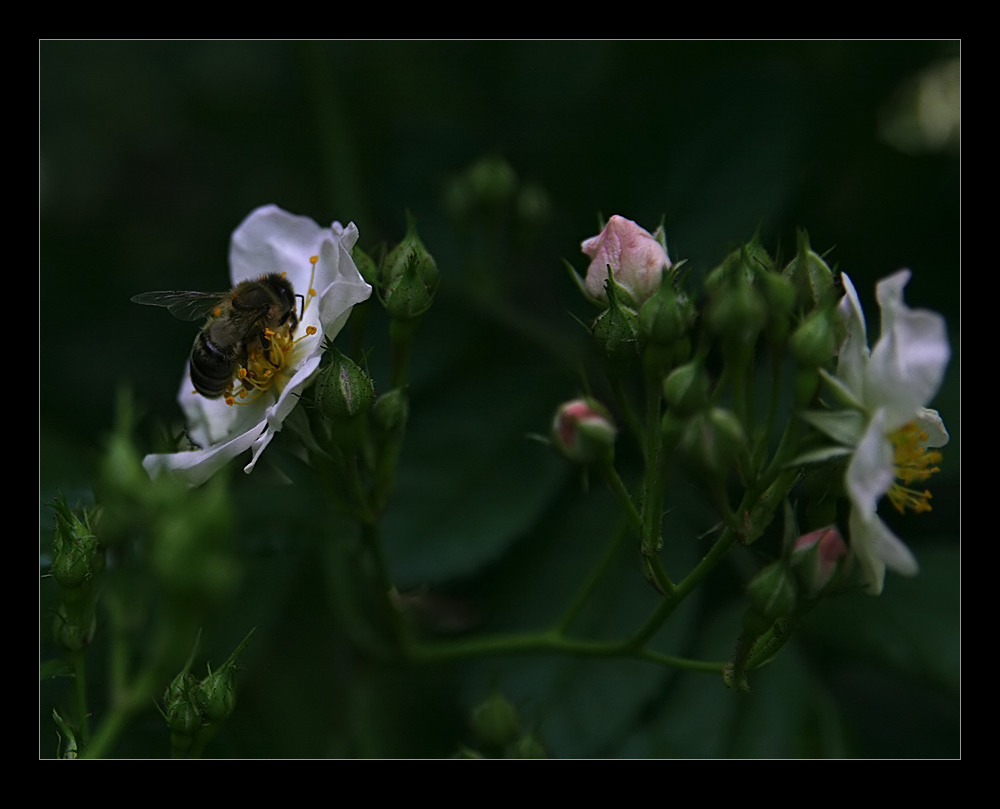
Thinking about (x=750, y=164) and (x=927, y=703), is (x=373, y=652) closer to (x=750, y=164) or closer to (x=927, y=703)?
(x=927, y=703)

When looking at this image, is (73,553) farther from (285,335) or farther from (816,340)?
(816,340)

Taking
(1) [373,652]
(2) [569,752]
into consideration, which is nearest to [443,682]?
(1) [373,652]

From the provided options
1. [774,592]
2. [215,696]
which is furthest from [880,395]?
[215,696]

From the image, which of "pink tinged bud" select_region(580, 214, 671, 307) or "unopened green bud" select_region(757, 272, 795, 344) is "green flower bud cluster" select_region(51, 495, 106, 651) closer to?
"pink tinged bud" select_region(580, 214, 671, 307)

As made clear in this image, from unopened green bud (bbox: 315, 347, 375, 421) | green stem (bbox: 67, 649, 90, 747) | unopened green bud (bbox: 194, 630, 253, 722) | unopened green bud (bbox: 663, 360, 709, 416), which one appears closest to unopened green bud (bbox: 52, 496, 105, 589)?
green stem (bbox: 67, 649, 90, 747)

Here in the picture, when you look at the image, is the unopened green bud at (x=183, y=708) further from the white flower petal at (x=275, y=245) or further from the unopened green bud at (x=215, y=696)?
the white flower petal at (x=275, y=245)
